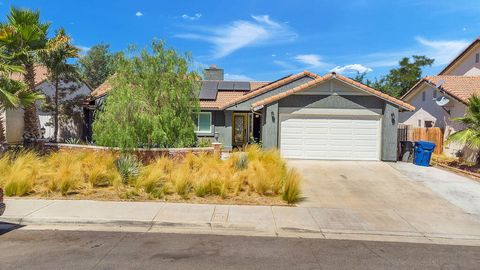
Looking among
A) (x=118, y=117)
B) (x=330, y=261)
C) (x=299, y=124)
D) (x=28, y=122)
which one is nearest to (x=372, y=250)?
(x=330, y=261)

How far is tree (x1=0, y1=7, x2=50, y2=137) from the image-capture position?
15531 mm

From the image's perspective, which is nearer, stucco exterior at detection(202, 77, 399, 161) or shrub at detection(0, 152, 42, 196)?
shrub at detection(0, 152, 42, 196)

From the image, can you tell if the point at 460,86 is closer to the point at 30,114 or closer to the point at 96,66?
the point at 30,114

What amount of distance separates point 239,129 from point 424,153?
38.4 feet

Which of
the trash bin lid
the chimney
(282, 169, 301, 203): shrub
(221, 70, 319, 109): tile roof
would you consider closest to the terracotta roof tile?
the trash bin lid

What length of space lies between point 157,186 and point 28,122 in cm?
986

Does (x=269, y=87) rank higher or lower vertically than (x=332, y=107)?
higher

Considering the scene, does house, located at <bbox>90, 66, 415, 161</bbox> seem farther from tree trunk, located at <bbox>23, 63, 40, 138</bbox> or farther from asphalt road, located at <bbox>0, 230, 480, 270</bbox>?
asphalt road, located at <bbox>0, 230, 480, 270</bbox>

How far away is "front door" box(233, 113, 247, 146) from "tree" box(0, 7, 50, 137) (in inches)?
468

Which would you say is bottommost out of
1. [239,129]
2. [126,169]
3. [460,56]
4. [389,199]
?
[389,199]

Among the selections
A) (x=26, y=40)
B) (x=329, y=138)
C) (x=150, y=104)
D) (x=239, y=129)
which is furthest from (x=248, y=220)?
(x=239, y=129)

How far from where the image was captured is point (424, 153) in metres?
16.7

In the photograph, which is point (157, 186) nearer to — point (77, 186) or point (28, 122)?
point (77, 186)

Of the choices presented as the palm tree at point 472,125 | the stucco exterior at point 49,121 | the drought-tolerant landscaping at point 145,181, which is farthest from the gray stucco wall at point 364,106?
the stucco exterior at point 49,121
